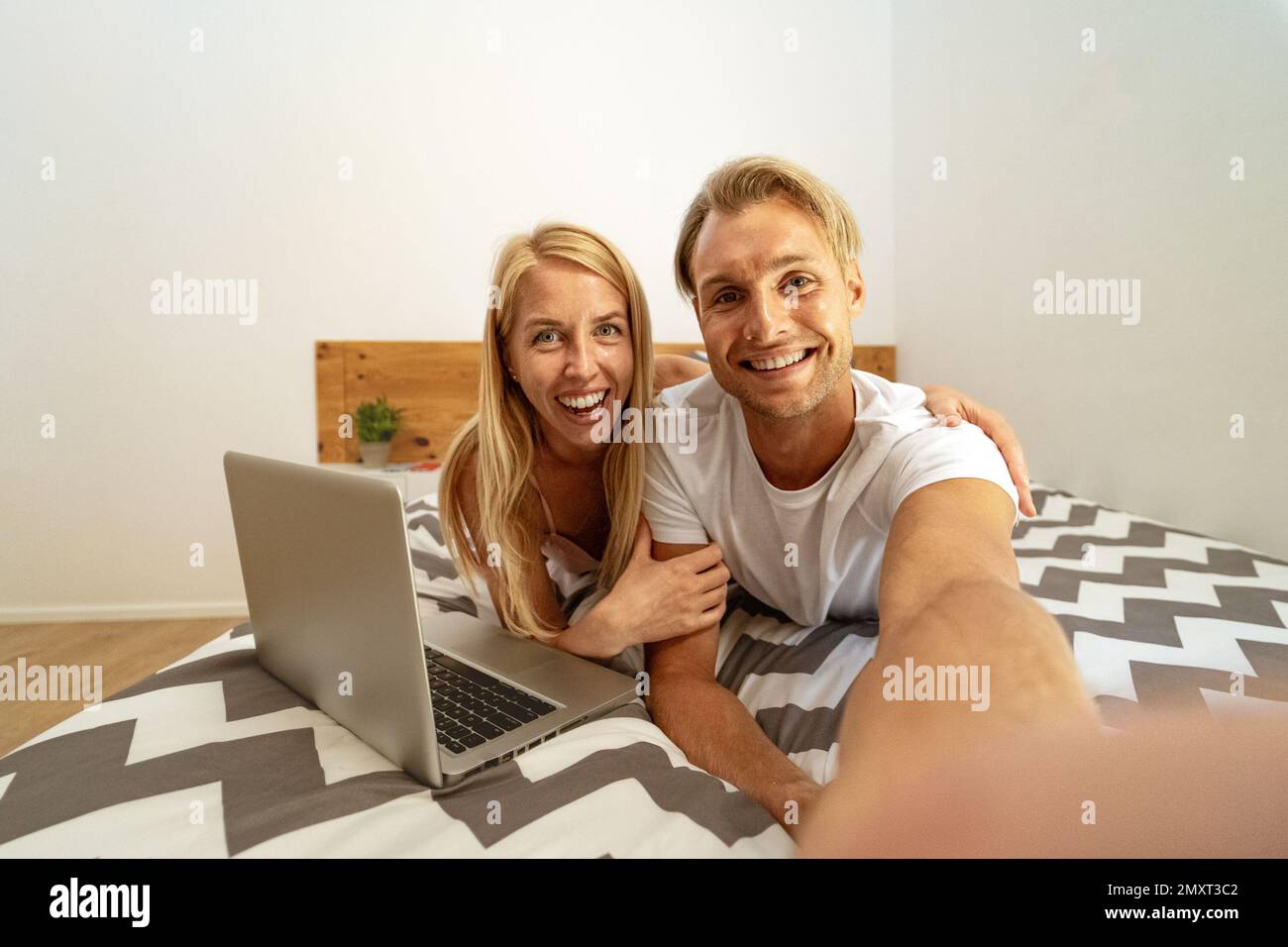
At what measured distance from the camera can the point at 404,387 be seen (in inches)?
105

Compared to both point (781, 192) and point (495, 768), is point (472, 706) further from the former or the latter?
point (781, 192)

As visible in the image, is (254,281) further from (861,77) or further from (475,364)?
(861,77)

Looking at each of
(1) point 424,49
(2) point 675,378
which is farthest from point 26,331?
(2) point 675,378

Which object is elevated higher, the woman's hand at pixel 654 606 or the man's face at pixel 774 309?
the man's face at pixel 774 309

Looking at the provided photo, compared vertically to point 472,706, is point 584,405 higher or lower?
higher

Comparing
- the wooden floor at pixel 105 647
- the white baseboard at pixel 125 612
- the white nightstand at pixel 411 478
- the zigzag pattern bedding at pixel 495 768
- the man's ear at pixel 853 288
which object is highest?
the man's ear at pixel 853 288

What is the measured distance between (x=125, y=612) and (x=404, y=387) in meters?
1.31

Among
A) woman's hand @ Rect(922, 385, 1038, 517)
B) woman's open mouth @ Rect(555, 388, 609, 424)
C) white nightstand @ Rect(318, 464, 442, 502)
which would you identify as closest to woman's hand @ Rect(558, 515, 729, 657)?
woman's open mouth @ Rect(555, 388, 609, 424)

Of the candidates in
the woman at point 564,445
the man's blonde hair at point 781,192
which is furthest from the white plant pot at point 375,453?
the man's blonde hair at point 781,192

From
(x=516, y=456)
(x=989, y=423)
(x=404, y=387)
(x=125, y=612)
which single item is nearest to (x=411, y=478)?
(x=404, y=387)

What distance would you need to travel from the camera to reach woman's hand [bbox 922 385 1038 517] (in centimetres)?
94

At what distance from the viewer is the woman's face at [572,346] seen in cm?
108

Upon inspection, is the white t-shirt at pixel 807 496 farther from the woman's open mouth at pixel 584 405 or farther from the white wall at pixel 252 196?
the white wall at pixel 252 196

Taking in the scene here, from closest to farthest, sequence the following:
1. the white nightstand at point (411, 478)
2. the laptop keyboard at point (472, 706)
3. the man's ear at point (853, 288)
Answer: the laptop keyboard at point (472, 706)
the man's ear at point (853, 288)
the white nightstand at point (411, 478)
